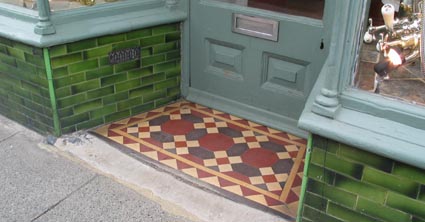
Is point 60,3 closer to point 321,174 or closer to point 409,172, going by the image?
point 321,174

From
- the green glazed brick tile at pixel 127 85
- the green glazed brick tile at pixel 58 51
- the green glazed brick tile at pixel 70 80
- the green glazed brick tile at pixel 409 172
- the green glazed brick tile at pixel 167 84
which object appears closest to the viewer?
the green glazed brick tile at pixel 409 172

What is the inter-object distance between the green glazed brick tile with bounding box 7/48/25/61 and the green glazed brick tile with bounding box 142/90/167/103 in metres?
0.94

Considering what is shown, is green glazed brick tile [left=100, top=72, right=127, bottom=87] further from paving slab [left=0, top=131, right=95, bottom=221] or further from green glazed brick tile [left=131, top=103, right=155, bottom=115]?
paving slab [left=0, top=131, right=95, bottom=221]

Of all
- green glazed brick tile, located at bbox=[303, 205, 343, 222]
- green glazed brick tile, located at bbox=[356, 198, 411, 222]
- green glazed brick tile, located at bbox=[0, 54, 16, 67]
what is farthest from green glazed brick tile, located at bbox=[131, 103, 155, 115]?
green glazed brick tile, located at bbox=[356, 198, 411, 222]

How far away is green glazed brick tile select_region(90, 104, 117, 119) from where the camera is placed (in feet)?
10.8

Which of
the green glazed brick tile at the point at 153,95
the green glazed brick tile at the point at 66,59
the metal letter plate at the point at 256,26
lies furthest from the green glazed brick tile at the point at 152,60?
the metal letter plate at the point at 256,26

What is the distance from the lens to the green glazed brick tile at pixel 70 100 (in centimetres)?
307

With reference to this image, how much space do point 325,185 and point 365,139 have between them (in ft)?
1.15

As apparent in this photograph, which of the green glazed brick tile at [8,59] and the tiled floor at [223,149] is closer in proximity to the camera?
the tiled floor at [223,149]

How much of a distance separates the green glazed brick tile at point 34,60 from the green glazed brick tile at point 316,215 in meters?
1.92

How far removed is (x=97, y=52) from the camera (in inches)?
122

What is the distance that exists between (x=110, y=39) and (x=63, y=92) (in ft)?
1.62

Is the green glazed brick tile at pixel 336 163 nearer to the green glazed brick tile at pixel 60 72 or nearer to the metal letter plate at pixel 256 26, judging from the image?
the metal letter plate at pixel 256 26

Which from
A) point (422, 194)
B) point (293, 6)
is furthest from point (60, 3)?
point (422, 194)
